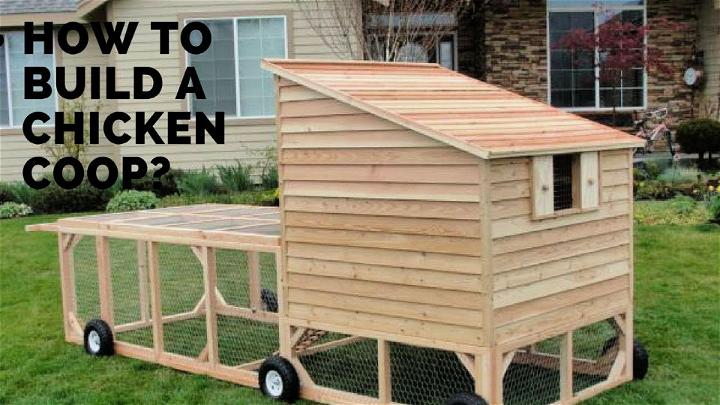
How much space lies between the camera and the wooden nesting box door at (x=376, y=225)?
490 centimetres

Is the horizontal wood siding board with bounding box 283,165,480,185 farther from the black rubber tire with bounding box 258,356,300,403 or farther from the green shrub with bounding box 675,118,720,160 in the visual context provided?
the green shrub with bounding box 675,118,720,160

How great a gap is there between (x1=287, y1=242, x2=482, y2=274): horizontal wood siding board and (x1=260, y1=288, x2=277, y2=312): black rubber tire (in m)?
2.13

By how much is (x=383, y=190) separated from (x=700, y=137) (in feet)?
34.9

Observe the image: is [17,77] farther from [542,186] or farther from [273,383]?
[542,186]

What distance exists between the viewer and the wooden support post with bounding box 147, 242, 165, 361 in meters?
6.62

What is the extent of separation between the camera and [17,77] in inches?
661

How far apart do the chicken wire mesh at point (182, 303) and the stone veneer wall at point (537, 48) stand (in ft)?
28.4

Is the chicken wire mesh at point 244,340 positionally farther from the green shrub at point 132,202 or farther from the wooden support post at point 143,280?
the green shrub at point 132,202

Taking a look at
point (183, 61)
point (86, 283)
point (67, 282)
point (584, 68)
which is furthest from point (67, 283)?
point (584, 68)

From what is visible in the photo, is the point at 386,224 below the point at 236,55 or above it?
below

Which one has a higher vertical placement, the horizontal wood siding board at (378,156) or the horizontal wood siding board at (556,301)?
the horizontal wood siding board at (378,156)

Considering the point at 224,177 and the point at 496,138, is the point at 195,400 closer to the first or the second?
the point at 496,138

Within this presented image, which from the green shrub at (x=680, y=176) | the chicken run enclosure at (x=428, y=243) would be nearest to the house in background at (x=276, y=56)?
the green shrub at (x=680, y=176)

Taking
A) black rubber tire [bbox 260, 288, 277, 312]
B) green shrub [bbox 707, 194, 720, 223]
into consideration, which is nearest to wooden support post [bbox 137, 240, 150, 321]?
black rubber tire [bbox 260, 288, 277, 312]
